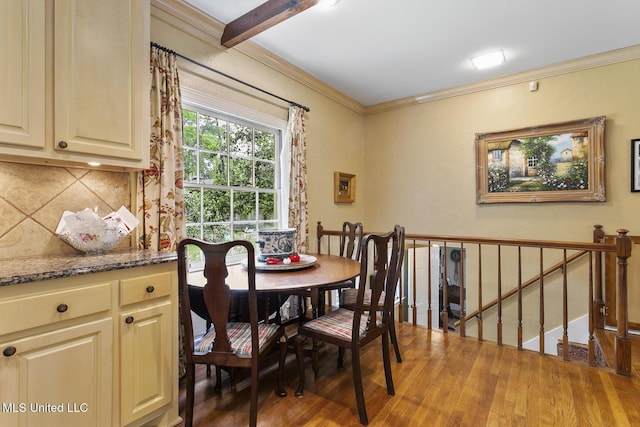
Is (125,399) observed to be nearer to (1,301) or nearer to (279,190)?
(1,301)

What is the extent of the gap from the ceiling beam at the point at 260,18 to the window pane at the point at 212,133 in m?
0.62

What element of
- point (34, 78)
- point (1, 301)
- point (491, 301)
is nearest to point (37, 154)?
point (34, 78)

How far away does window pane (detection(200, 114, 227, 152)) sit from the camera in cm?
264

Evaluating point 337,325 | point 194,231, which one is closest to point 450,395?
point 337,325

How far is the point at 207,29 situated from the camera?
2.49 m

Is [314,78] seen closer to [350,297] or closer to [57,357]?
[350,297]

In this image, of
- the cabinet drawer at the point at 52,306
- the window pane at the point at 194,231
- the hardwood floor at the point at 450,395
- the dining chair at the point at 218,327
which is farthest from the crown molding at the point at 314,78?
the hardwood floor at the point at 450,395

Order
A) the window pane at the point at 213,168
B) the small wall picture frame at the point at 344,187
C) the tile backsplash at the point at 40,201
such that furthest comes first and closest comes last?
the small wall picture frame at the point at 344,187, the window pane at the point at 213,168, the tile backsplash at the point at 40,201

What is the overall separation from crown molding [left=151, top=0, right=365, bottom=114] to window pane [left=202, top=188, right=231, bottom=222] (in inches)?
47.7

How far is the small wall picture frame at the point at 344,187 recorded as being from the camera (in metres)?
4.01

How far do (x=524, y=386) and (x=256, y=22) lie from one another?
3083 mm

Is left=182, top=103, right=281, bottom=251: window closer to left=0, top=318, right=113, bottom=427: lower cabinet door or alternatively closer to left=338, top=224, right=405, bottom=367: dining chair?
left=338, top=224, right=405, bottom=367: dining chair

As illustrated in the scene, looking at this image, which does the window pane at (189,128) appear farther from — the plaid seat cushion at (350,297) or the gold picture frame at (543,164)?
the gold picture frame at (543,164)

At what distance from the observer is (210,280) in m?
1.52
